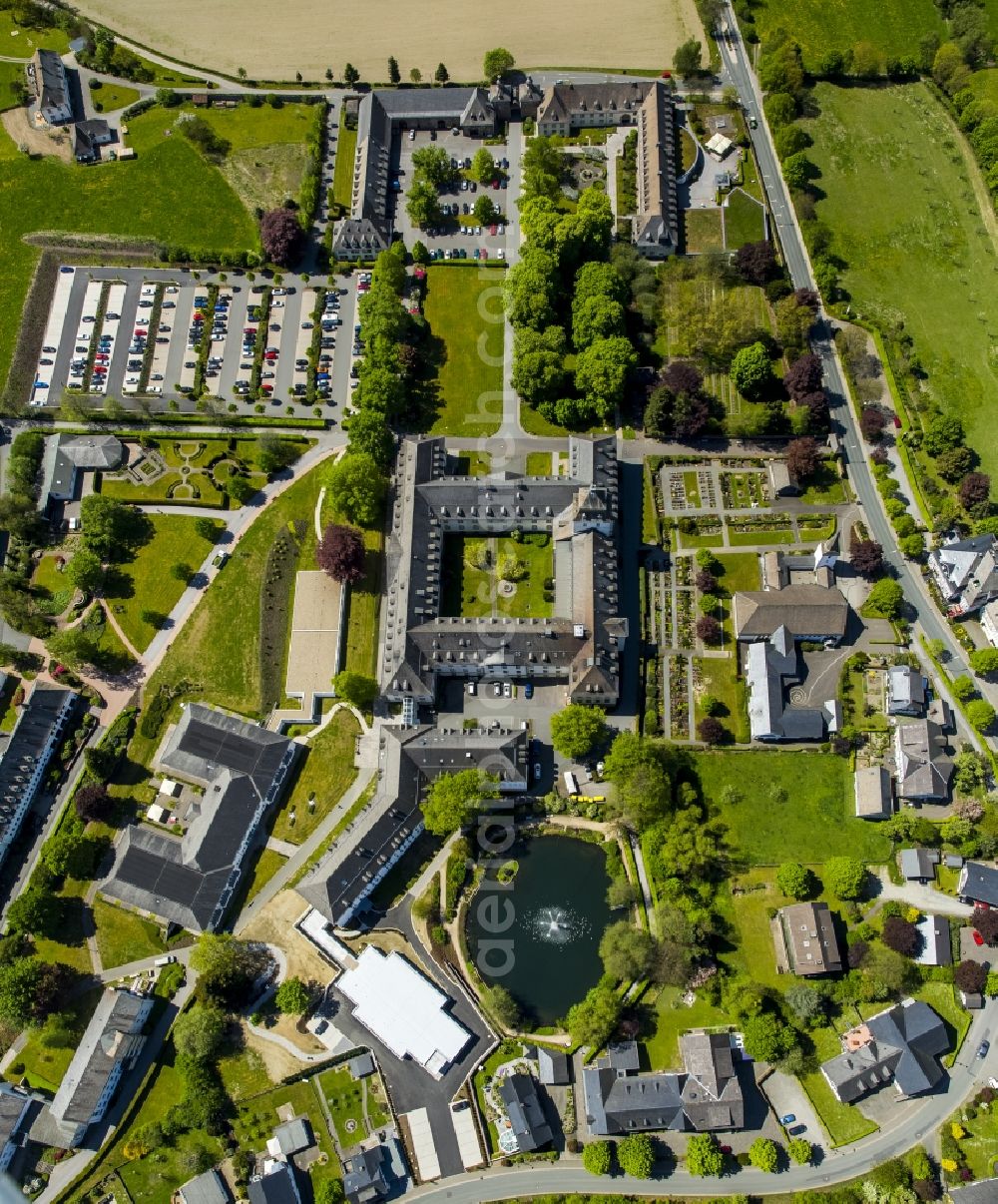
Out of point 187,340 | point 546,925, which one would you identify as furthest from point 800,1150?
point 187,340

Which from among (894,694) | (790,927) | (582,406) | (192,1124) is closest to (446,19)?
(582,406)

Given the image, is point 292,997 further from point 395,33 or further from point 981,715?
point 395,33

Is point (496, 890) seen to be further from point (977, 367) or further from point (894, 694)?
point (977, 367)

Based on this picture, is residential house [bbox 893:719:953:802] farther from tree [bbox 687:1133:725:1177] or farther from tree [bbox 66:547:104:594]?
tree [bbox 66:547:104:594]

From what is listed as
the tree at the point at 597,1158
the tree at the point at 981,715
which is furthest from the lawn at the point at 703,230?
the tree at the point at 597,1158

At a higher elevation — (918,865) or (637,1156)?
(918,865)

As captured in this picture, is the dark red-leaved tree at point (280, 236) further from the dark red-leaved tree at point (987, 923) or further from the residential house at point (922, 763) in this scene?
the dark red-leaved tree at point (987, 923)

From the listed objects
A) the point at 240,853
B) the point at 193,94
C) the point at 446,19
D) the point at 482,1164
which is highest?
the point at 446,19
